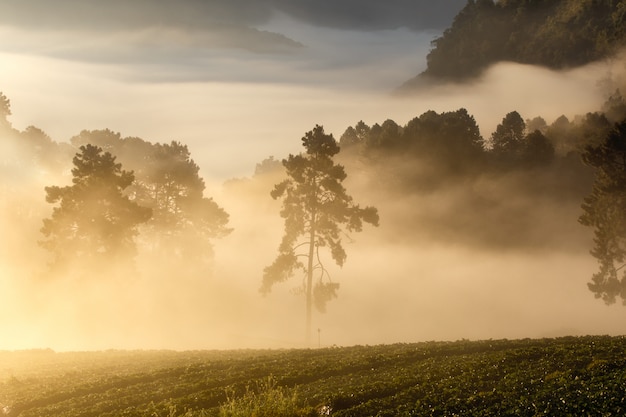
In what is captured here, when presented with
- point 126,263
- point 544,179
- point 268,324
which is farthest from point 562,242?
point 126,263

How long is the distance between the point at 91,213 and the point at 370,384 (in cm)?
4897

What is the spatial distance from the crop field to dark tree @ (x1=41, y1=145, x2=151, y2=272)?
31.7 metres

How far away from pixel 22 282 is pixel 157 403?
64.8m

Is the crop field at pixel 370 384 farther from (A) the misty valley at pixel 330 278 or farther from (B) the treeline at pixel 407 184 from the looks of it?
(B) the treeline at pixel 407 184

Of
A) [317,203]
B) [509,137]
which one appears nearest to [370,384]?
[317,203]

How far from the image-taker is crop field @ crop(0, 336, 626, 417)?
20.6 m

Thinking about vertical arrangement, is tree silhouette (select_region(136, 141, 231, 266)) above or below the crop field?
above

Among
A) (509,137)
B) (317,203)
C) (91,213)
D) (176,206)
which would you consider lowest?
(317,203)

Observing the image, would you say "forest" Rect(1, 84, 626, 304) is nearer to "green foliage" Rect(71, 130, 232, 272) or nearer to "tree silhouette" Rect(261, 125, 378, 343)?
"green foliage" Rect(71, 130, 232, 272)

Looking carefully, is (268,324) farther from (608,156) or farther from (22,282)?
(608,156)

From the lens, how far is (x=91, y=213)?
220 feet

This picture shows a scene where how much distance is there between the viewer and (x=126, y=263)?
231 feet

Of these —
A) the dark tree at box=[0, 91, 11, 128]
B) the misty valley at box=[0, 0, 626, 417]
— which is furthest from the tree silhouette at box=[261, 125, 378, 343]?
the dark tree at box=[0, 91, 11, 128]

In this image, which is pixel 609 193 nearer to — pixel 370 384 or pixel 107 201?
pixel 370 384
